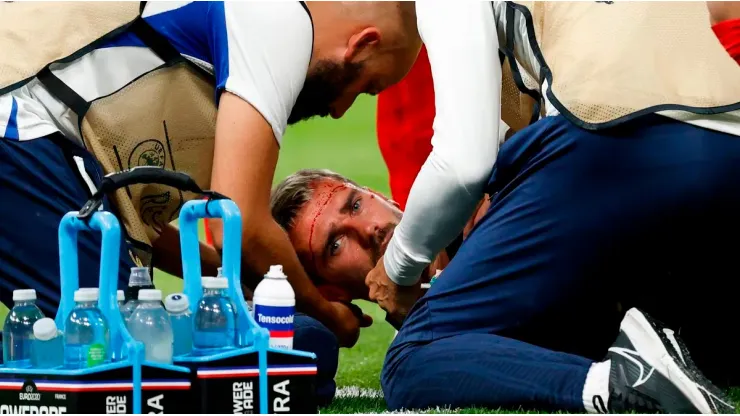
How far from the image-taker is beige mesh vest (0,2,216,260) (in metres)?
3.86

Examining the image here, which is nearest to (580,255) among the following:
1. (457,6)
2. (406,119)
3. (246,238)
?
(457,6)

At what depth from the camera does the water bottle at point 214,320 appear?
9.38 feet

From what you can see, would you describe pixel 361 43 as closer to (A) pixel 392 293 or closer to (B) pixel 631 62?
(A) pixel 392 293

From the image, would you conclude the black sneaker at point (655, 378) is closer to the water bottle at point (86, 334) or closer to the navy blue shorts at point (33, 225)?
the water bottle at point (86, 334)

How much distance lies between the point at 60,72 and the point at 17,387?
1.41 meters

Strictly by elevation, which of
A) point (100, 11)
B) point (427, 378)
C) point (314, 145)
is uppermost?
point (100, 11)

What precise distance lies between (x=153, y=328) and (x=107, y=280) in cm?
18

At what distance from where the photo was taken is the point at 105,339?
9.04ft

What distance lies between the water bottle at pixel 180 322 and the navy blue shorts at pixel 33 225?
32.3 inches

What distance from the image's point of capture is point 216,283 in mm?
2867

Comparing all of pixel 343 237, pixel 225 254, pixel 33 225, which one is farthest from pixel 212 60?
pixel 225 254

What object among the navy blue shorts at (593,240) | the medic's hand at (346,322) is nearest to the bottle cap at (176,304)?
the navy blue shorts at (593,240)

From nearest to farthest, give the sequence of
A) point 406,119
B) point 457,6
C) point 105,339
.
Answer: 1. point 105,339
2. point 457,6
3. point 406,119

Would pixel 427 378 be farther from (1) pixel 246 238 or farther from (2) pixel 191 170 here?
(2) pixel 191 170
